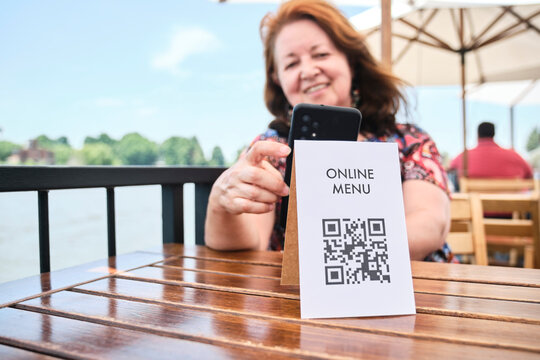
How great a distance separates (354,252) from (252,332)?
0.59 feet

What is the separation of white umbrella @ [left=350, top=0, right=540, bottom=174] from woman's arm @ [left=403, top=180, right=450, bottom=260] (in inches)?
110

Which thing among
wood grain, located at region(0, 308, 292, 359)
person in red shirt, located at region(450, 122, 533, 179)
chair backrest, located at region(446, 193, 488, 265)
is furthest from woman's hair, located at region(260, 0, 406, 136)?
person in red shirt, located at region(450, 122, 533, 179)

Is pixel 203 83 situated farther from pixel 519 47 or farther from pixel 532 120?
pixel 532 120

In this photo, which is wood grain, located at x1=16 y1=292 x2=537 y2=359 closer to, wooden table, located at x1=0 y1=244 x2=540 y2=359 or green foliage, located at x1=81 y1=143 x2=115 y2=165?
wooden table, located at x1=0 y1=244 x2=540 y2=359

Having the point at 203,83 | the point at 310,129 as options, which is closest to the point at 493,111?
the point at 203,83

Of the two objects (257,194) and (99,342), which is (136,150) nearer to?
(257,194)

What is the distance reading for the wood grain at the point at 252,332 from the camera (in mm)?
383

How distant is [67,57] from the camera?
4.16 metres

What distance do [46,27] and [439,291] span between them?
13.5 ft

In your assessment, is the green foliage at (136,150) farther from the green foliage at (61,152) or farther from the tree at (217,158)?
the tree at (217,158)

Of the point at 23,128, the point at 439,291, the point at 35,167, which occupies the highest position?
the point at 23,128

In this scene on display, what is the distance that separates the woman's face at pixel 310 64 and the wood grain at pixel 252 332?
0.93 metres

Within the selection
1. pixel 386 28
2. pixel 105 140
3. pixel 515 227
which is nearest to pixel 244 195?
pixel 105 140

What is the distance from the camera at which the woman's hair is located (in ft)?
4.03
